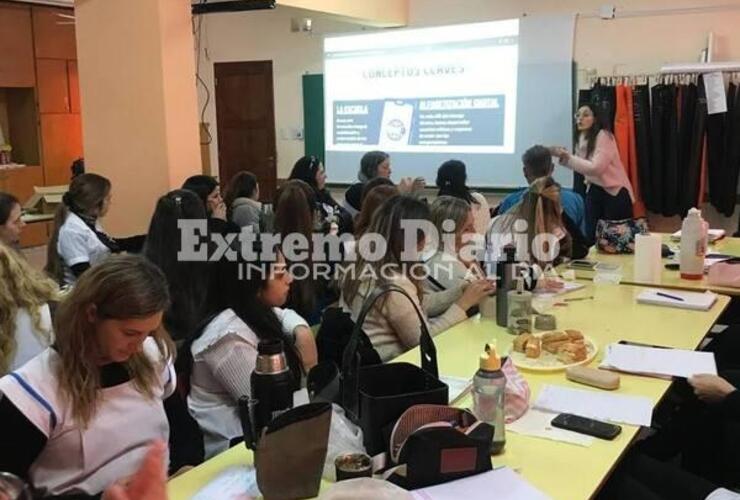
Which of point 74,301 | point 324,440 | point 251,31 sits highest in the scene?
point 251,31

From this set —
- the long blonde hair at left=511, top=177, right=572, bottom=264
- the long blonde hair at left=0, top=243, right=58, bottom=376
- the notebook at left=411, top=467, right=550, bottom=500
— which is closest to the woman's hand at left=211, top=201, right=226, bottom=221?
the long blonde hair at left=511, top=177, right=572, bottom=264

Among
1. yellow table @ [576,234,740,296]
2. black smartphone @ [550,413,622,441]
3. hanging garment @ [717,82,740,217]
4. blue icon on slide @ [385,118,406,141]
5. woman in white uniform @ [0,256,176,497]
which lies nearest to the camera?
woman in white uniform @ [0,256,176,497]

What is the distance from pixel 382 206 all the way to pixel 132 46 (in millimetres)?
2446

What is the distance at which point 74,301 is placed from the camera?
1631 millimetres

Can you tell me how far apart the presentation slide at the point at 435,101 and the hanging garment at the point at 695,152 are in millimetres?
1039

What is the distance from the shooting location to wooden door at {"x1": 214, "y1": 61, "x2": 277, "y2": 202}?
26.1 feet

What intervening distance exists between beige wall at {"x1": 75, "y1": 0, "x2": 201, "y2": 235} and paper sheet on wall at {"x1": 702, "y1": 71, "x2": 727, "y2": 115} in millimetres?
3838

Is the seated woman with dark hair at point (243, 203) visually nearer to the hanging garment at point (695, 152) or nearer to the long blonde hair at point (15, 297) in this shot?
the long blonde hair at point (15, 297)

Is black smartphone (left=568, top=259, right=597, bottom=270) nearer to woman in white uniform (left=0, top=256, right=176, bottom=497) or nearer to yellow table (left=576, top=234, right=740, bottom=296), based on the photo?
yellow table (left=576, top=234, right=740, bottom=296)

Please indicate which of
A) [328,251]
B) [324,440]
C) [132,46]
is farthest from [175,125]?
[324,440]

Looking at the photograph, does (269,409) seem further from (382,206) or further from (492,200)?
(492,200)

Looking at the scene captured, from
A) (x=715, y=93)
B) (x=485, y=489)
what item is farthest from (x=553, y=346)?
(x=715, y=93)

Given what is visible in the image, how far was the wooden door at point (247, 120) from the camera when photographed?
26.1ft

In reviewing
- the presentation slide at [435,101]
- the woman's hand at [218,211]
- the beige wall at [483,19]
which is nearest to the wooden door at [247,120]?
the beige wall at [483,19]
